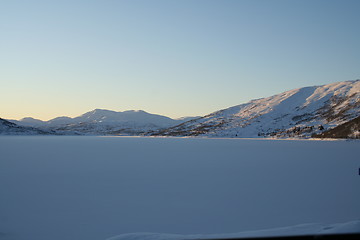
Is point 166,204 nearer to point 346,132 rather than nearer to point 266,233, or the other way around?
point 266,233

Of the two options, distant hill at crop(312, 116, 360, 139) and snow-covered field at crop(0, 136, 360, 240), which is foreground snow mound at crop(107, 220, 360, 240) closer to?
snow-covered field at crop(0, 136, 360, 240)

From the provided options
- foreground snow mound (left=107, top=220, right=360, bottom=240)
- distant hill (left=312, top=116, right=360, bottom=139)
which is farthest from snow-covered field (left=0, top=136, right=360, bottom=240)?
distant hill (left=312, top=116, right=360, bottom=139)

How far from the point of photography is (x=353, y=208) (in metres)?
12.2

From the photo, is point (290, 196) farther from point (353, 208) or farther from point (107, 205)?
point (107, 205)

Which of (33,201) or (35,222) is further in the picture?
(33,201)

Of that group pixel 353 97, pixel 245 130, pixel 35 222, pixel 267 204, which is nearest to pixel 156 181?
pixel 267 204

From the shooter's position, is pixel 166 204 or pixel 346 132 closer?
pixel 166 204

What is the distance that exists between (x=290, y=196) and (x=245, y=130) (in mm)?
174085

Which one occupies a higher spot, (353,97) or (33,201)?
(353,97)

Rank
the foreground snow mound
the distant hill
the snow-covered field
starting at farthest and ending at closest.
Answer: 1. the distant hill
2. the snow-covered field
3. the foreground snow mound

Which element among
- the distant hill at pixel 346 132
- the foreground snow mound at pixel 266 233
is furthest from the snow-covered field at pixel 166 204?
the distant hill at pixel 346 132

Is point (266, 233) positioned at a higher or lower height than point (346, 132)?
lower

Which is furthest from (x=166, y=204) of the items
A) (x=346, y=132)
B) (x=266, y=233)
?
(x=346, y=132)

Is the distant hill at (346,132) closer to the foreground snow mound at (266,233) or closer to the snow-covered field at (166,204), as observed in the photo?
the snow-covered field at (166,204)
